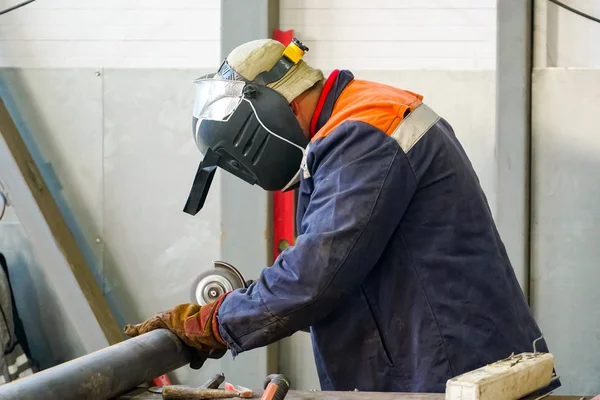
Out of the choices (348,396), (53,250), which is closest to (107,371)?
(348,396)

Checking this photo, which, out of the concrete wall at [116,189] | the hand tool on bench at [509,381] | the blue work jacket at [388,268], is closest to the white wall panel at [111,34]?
the concrete wall at [116,189]

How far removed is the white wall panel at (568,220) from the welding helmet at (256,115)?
69.3 inches

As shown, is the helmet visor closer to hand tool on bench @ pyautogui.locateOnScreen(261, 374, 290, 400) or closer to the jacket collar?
the jacket collar

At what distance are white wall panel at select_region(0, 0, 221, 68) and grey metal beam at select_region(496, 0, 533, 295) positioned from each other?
130 cm

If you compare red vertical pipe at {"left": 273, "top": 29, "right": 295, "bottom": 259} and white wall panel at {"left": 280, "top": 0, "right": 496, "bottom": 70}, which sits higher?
white wall panel at {"left": 280, "top": 0, "right": 496, "bottom": 70}

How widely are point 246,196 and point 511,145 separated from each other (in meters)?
1.18

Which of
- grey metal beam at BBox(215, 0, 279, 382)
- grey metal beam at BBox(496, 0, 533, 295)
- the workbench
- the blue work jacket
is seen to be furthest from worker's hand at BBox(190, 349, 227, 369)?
grey metal beam at BBox(496, 0, 533, 295)

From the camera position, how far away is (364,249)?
5.50 feet

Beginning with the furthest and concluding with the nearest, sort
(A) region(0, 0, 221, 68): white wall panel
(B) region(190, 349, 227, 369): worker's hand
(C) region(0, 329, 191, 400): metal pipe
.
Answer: (A) region(0, 0, 221, 68): white wall panel
(B) region(190, 349, 227, 369): worker's hand
(C) region(0, 329, 191, 400): metal pipe

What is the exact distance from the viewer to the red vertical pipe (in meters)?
3.50

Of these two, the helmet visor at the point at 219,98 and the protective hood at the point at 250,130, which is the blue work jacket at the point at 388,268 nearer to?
the protective hood at the point at 250,130

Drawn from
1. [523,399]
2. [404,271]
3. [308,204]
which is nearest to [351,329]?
[404,271]

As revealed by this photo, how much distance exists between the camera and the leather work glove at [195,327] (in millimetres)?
1743

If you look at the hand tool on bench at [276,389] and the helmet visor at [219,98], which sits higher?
the helmet visor at [219,98]
